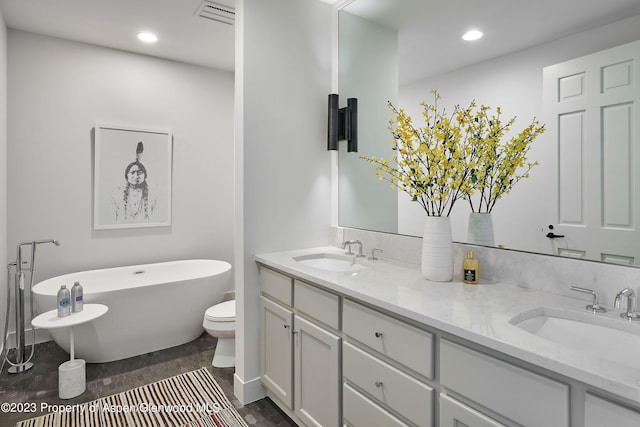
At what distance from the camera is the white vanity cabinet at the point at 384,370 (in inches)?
48.4

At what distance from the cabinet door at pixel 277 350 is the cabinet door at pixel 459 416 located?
3.18 ft

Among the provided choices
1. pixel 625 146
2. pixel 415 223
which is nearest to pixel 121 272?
pixel 415 223

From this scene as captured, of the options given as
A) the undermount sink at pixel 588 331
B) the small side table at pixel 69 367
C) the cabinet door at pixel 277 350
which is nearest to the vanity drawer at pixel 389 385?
the undermount sink at pixel 588 331

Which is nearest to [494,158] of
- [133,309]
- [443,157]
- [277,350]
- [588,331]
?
[443,157]

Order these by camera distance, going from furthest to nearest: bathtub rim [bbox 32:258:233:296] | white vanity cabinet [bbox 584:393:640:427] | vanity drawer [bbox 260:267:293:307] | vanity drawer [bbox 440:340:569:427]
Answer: bathtub rim [bbox 32:258:233:296], vanity drawer [bbox 260:267:293:307], vanity drawer [bbox 440:340:569:427], white vanity cabinet [bbox 584:393:640:427]

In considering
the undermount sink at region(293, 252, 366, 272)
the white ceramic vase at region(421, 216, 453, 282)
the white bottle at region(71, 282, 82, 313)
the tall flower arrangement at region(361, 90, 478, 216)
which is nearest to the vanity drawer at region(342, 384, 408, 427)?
the white ceramic vase at region(421, 216, 453, 282)

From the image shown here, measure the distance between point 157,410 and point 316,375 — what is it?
3.63 feet

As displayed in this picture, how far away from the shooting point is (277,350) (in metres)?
2.10

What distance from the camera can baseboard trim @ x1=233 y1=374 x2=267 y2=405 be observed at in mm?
2240

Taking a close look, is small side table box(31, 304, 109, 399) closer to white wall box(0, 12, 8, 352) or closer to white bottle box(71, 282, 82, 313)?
white bottle box(71, 282, 82, 313)

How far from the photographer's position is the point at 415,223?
80.0 inches

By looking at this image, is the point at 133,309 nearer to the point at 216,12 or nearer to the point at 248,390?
the point at 248,390

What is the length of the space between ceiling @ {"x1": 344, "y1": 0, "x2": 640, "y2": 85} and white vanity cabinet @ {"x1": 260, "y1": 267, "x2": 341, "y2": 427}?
1316 mm

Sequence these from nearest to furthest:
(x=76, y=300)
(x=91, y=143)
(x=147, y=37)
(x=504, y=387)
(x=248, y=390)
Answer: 1. (x=504, y=387)
2. (x=248, y=390)
3. (x=76, y=300)
4. (x=147, y=37)
5. (x=91, y=143)
